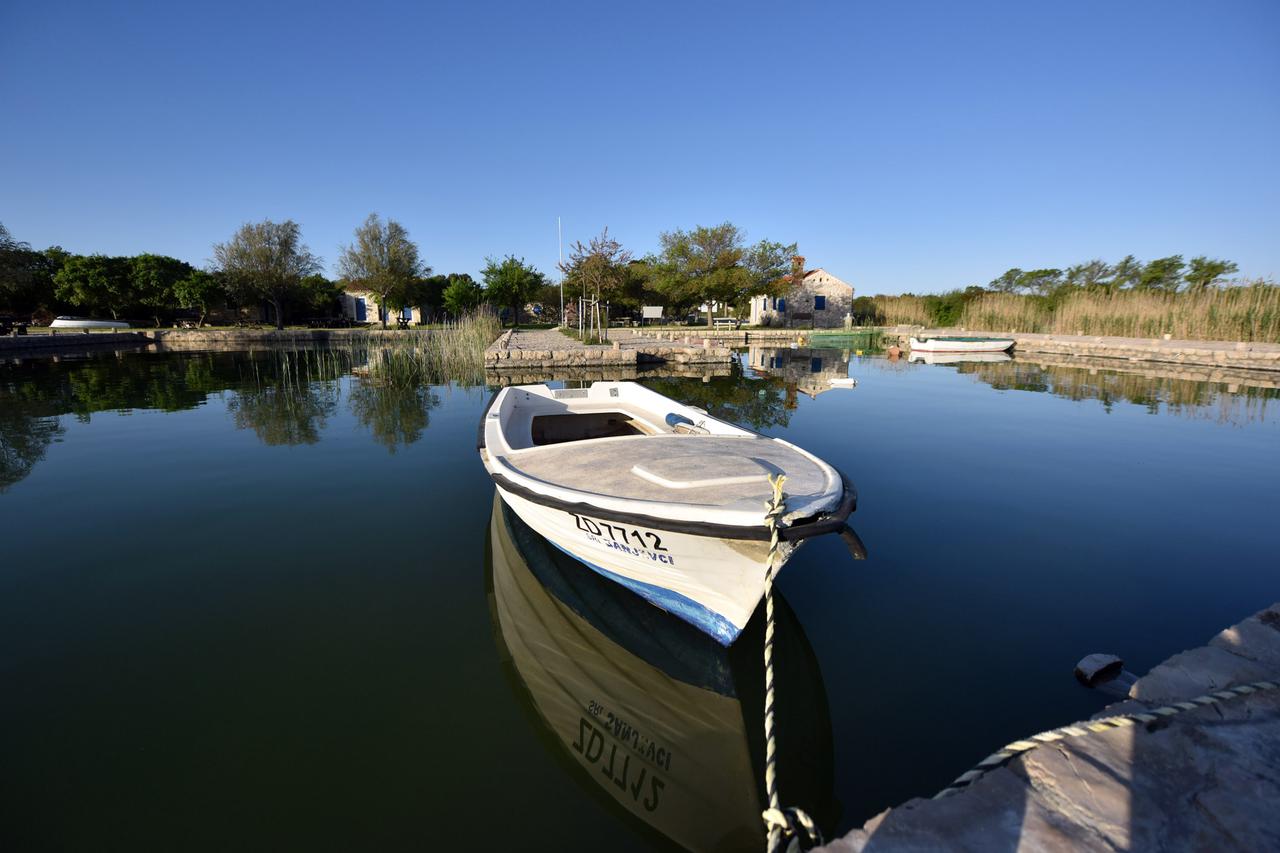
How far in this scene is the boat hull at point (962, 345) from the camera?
22344 mm

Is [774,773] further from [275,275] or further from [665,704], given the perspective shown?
[275,275]

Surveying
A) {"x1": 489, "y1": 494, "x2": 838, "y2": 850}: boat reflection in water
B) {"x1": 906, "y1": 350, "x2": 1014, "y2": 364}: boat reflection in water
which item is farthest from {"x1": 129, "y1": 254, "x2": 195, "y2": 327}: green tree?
{"x1": 906, "y1": 350, "x2": 1014, "y2": 364}: boat reflection in water

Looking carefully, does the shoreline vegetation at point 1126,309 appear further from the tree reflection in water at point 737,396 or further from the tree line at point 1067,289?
the tree reflection in water at point 737,396

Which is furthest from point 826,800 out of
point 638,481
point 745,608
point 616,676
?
point 638,481

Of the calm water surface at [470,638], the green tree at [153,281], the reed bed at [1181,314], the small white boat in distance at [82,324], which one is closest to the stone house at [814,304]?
the reed bed at [1181,314]

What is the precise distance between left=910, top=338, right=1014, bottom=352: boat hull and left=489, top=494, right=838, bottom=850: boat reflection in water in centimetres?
2285

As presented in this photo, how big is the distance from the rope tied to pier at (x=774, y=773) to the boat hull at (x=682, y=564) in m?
0.12

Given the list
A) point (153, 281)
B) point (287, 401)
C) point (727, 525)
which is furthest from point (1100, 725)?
point (153, 281)

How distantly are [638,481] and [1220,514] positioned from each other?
6337 millimetres

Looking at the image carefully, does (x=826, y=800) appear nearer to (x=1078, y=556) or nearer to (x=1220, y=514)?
(x=1078, y=556)

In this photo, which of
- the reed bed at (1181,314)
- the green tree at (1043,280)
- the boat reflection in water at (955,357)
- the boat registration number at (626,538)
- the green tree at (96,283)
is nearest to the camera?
the boat registration number at (626,538)

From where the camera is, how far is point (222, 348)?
1072 inches

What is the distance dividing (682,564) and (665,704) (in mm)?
745

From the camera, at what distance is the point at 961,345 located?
22594mm
